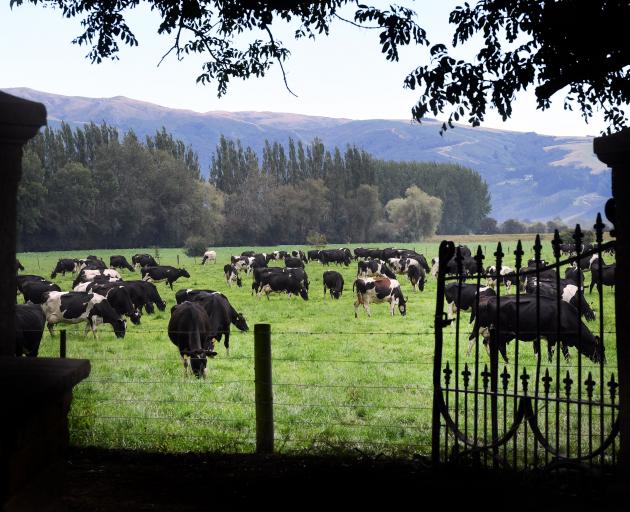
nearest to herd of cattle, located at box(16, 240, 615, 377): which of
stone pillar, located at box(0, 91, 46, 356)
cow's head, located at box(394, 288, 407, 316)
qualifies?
cow's head, located at box(394, 288, 407, 316)

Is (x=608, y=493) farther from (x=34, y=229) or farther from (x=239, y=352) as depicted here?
(x=34, y=229)

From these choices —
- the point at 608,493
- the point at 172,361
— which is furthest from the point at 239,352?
the point at 608,493

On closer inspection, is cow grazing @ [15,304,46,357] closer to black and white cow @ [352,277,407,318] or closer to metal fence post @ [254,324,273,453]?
metal fence post @ [254,324,273,453]

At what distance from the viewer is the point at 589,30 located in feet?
30.4

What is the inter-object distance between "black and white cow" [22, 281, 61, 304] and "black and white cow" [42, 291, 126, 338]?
2701 mm

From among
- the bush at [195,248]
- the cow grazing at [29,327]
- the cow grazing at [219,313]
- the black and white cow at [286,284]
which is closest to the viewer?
the cow grazing at [29,327]

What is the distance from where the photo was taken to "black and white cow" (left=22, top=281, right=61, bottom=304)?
87.2 feet

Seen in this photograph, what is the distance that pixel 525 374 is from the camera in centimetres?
705

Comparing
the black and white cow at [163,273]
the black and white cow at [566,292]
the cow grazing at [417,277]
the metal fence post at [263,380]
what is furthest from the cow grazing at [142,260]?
the metal fence post at [263,380]

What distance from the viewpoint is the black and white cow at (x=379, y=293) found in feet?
93.0

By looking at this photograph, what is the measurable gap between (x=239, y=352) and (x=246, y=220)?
64.2m

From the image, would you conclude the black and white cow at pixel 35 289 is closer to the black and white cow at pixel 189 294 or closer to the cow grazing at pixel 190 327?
the black and white cow at pixel 189 294

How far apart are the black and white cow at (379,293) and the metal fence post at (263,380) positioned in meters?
19.3

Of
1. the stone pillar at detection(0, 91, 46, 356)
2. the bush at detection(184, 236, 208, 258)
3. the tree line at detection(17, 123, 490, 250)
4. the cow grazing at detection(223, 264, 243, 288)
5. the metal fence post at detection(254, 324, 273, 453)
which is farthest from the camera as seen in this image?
the tree line at detection(17, 123, 490, 250)
